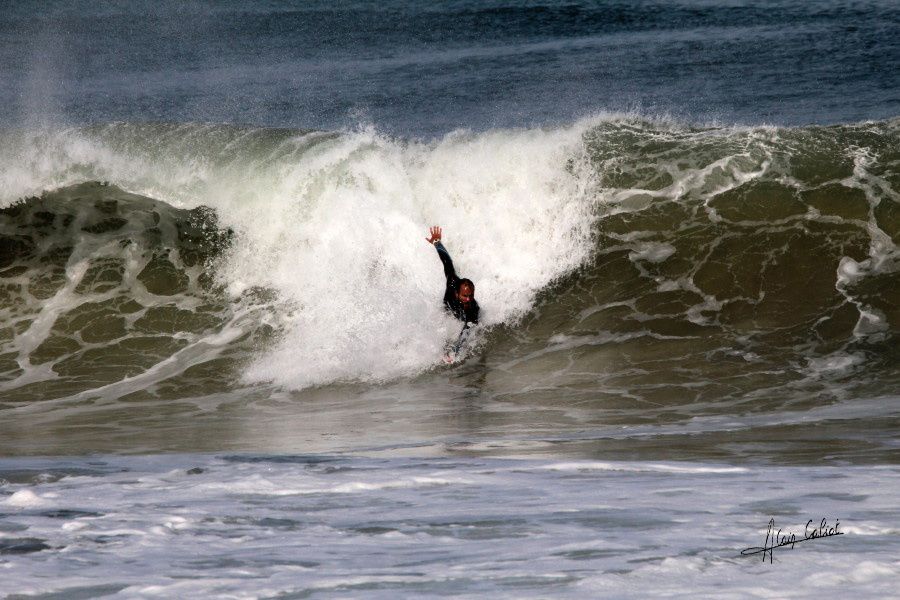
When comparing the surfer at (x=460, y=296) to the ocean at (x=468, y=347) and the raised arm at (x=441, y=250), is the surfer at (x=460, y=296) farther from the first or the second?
the ocean at (x=468, y=347)

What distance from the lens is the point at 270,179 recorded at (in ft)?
50.5

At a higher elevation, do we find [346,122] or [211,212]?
[346,122]

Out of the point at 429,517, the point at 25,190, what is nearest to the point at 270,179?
the point at 25,190

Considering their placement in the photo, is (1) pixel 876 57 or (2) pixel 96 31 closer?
(1) pixel 876 57

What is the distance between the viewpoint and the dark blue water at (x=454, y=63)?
22.4 metres

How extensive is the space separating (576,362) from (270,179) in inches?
238

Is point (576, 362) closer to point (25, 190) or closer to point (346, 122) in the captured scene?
point (25, 190)

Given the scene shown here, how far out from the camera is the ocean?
15.5 ft

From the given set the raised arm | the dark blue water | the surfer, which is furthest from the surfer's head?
the dark blue water

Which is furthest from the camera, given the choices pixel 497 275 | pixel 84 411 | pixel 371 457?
pixel 497 275
